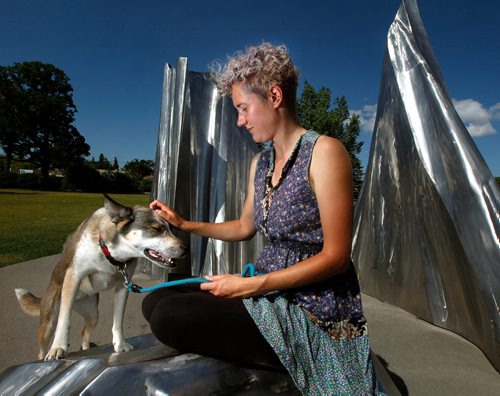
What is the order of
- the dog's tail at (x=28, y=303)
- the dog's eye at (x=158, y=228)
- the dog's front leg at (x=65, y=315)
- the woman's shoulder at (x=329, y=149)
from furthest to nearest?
the dog's tail at (x=28, y=303) → the dog's eye at (x=158, y=228) → the dog's front leg at (x=65, y=315) → the woman's shoulder at (x=329, y=149)

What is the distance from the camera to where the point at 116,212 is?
249 centimetres

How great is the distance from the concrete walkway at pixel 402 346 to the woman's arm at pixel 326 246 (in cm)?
193

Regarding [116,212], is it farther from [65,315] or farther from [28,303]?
[28,303]

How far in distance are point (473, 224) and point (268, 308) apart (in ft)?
8.25

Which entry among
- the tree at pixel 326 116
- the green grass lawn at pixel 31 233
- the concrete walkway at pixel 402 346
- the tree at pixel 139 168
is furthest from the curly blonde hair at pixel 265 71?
the tree at pixel 139 168

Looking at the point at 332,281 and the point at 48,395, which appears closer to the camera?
the point at 48,395

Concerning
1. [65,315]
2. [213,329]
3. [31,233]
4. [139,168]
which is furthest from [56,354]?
[139,168]

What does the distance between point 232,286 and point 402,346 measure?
2939mm

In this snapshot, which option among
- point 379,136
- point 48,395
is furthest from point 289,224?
point 379,136

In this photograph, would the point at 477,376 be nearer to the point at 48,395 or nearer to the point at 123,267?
the point at 123,267

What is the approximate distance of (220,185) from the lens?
213 inches

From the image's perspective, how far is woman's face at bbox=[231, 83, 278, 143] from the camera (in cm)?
181

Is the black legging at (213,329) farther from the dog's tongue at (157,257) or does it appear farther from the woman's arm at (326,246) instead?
the dog's tongue at (157,257)

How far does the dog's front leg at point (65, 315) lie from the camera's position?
209 centimetres
